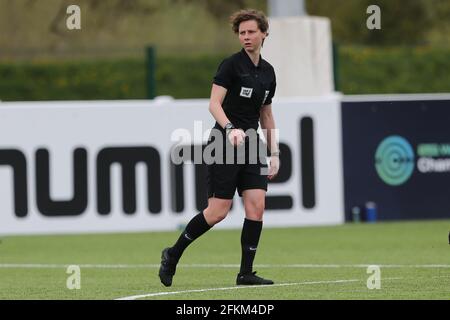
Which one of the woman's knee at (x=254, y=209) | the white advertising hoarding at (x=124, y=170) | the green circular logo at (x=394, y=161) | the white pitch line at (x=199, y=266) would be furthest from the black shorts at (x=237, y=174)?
the green circular logo at (x=394, y=161)

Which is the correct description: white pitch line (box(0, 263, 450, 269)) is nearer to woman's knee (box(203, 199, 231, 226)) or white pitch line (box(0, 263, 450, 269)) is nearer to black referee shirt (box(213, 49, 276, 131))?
woman's knee (box(203, 199, 231, 226))

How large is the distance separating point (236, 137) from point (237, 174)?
669mm

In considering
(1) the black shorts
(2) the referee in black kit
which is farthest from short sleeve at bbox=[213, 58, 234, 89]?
(1) the black shorts

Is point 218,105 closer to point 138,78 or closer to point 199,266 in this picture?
point 199,266

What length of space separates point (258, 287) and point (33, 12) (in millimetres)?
24570

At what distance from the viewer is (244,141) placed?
11.3 meters

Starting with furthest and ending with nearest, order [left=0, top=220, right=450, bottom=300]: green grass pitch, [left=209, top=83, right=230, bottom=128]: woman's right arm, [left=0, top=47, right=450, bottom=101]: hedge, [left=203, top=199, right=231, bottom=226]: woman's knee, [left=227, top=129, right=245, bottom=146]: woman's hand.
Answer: [left=0, top=47, right=450, bottom=101]: hedge, [left=203, top=199, right=231, bottom=226]: woman's knee, [left=209, top=83, right=230, bottom=128]: woman's right arm, [left=0, top=220, right=450, bottom=300]: green grass pitch, [left=227, top=129, right=245, bottom=146]: woman's hand

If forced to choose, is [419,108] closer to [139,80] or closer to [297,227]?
[297,227]

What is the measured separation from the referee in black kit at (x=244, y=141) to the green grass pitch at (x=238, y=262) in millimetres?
372

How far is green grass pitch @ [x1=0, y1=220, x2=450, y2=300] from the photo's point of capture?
10977mm

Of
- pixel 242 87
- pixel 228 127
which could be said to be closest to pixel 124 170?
pixel 242 87

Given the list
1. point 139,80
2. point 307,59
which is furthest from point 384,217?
point 139,80

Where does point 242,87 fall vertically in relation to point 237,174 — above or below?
above

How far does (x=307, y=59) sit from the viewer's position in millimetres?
20828
